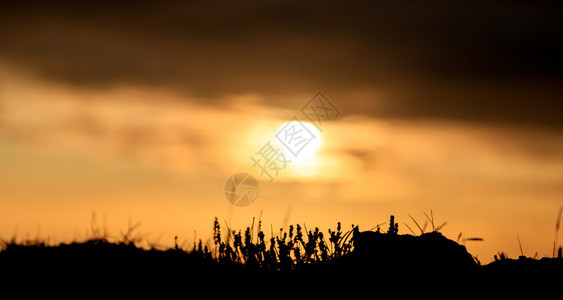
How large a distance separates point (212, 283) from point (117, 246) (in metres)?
2.09

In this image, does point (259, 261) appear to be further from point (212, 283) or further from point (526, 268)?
point (526, 268)

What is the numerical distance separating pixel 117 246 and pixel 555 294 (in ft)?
18.4

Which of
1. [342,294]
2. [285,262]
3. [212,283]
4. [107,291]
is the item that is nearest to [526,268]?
[342,294]

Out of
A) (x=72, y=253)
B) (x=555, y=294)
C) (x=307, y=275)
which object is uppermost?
(x=72, y=253)

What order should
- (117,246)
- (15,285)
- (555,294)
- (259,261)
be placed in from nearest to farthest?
(555,294)
(15,285)
(259,261)
(117,246)

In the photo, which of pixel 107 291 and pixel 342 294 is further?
pixel 107 291

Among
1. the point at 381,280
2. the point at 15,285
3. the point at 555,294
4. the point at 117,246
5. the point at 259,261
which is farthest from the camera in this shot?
the point at 117,246

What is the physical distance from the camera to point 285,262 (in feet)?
25.6

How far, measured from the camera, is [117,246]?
8836mm

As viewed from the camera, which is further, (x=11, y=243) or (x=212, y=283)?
(x=11, y=243)

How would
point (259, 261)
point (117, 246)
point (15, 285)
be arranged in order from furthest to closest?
point (117, 246) < point (259, 261) < point (15, 285)

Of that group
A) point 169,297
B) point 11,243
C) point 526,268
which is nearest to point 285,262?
point 169,297

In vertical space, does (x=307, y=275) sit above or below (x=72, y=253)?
below

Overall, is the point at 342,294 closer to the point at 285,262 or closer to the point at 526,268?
the point at 285,262
